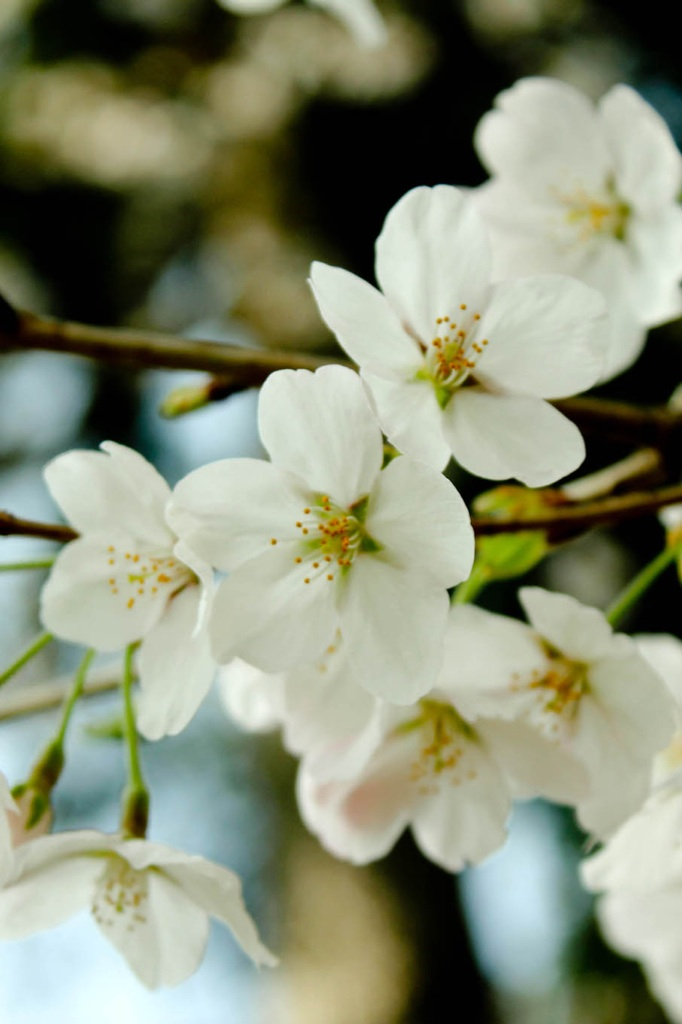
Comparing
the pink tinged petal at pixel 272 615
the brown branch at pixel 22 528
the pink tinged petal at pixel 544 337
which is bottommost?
the brown branch at pixel 22 528

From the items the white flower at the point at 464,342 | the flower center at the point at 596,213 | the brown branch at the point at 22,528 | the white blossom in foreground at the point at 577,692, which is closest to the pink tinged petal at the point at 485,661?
the white blossom in foreground at the point at 577,692

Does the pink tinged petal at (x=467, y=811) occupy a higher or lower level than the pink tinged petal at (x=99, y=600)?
lower

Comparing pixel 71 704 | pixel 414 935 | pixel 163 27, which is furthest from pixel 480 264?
pixel 163 27

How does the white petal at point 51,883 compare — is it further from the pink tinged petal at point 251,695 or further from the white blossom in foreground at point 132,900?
the pink tinged petal at point 251,695

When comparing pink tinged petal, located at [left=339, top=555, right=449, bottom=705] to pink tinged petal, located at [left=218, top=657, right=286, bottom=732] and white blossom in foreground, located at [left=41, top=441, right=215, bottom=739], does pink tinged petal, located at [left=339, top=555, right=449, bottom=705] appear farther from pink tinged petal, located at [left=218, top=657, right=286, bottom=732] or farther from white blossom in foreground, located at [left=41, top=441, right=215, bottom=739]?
pink tinged petal, located at [left=218, top=657, right=286, bottom=732]

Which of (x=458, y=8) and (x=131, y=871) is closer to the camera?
(x=131, y=871)

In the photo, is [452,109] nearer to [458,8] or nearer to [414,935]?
[458,8]

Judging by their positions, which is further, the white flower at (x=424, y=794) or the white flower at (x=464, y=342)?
the white flower at (x=424, y=794)
